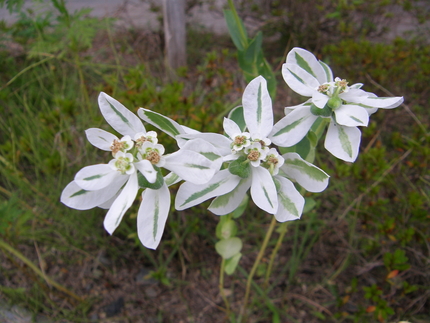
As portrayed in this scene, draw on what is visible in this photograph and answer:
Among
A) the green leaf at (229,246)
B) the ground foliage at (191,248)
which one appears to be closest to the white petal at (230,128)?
the green leaf at (229,246)

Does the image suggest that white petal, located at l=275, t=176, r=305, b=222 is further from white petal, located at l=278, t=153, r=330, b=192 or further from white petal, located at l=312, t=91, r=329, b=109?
white petal, located at l=312, t=91, r=329, b=109

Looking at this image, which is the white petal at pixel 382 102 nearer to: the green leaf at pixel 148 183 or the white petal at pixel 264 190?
the white petal at pixel 264 190

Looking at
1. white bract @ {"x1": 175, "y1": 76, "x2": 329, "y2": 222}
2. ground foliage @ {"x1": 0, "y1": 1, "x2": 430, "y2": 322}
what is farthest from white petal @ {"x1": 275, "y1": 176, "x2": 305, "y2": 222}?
ground foliage @ {"x1": 0, "y1": 1, "x2": 430, "y2": 322}

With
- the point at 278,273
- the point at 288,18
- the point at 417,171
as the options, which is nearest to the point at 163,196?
the point at 278,273

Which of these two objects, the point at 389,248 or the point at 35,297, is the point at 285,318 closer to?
the point at 389,248

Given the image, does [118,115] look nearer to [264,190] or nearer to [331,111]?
[264,190]

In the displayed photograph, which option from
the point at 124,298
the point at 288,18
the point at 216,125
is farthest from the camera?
the point at 288,18

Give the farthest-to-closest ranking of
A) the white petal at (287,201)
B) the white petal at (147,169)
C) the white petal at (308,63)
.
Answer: the white petal at (308,63), the white petal at (287,201), the white petal at (147,169)
